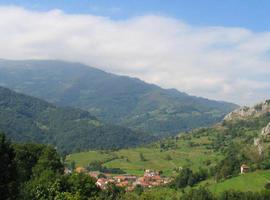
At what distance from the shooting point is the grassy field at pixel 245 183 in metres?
140

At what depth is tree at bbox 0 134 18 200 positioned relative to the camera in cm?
5288

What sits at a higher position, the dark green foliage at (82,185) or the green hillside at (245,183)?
the dark green foliage at (82,185)

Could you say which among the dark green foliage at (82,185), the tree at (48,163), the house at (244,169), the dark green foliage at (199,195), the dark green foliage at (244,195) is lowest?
the dark green foliage at (199,195)

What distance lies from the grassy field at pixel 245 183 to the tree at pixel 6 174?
9251cm

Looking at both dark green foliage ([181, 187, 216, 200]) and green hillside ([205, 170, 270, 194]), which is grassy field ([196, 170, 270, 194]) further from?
dark green foliage ([181, 187, 216, 200])

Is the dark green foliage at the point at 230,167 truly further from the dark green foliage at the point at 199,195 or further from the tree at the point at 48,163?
the tree at the point at 48,163

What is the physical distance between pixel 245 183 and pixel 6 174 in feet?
338

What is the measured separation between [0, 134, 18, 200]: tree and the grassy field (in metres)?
92.5

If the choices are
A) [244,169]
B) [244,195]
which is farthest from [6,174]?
[244,169]

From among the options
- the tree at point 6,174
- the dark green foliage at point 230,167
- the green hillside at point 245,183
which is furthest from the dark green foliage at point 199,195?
the tree at point 6,174

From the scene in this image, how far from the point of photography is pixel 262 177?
5812 inches

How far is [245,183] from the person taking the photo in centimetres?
14450

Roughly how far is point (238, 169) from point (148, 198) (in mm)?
89053

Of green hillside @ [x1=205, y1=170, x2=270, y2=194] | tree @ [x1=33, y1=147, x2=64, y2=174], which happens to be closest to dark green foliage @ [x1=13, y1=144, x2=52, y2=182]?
tree @ [x1=33, y1=147, x2=64, y2=174]
